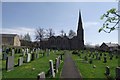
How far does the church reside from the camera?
13225 cm

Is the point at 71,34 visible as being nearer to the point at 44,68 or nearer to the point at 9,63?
the point at 44,68

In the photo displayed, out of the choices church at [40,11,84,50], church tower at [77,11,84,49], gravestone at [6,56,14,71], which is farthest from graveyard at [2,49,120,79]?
church at [40,11,84,50]

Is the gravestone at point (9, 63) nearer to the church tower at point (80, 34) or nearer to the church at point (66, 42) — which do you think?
the church at point (66, 42)

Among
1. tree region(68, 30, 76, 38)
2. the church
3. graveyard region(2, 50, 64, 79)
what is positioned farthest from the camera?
tree region(68, 30, 76, 38)

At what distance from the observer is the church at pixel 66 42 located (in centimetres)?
13225

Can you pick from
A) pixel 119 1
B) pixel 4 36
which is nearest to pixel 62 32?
pixel 4 36

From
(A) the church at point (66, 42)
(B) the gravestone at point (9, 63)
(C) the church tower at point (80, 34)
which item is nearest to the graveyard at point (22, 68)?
(B) the gravestone at point (9, 63)

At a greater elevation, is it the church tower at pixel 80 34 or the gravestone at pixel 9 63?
the church tower at pixel 80 34

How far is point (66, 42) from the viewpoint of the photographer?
139 m

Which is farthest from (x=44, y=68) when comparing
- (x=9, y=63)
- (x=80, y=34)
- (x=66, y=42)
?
(x=66, y=42)

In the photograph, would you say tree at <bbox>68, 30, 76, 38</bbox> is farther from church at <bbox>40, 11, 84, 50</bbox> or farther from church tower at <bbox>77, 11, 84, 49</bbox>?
church tower at <bbox>77, 11, 84, 49</bbox>

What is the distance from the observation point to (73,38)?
454ft

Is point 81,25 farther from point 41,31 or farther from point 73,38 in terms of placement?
point 41,31

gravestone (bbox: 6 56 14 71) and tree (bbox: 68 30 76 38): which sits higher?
tree (bbox: 68 30 76 38)
